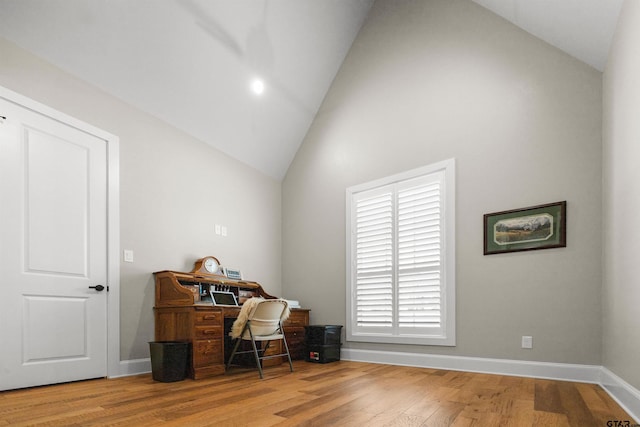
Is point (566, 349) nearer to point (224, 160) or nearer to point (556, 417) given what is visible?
point (556, 417)

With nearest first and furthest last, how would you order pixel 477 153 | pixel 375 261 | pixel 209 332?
pixel 209 332
pixel 477 153
pixel 375 261

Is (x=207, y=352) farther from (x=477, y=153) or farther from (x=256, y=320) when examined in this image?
(x=477, y=153)

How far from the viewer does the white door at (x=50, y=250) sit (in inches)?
134

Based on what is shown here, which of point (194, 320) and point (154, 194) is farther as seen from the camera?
point (154, 194)

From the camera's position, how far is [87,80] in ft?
13.4

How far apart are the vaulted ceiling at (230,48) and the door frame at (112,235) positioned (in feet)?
1.58

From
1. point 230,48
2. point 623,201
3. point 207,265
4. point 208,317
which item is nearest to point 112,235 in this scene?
point 207,265

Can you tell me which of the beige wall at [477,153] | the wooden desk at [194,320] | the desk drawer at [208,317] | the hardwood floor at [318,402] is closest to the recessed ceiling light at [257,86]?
the beige wall at [477,153]

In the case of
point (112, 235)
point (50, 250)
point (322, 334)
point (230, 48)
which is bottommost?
point (322, 334)

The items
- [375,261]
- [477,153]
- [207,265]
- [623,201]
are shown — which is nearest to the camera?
[623,201]

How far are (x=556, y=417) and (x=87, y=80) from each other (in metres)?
4.84

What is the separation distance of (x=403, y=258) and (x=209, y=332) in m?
2.38

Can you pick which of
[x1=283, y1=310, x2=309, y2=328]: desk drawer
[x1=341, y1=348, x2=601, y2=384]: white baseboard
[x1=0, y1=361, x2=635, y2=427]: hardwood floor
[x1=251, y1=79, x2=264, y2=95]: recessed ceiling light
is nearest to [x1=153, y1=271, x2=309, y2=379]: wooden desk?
[x1=0, y1=361, x2=635, y2=427]: hardwood floor

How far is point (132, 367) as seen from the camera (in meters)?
4.18
